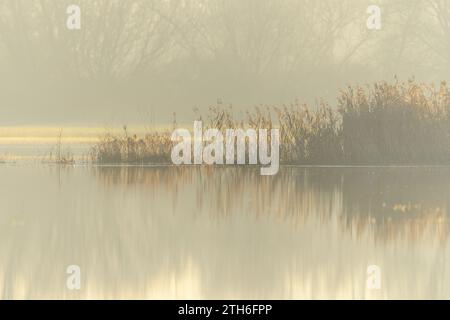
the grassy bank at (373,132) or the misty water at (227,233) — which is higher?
the grassy bank at (373,132)

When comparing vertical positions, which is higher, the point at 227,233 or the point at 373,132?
the point at 373,132

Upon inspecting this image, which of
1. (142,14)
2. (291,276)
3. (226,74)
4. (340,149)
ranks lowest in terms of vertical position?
(291,276)

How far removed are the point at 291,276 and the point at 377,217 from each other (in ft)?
9.91

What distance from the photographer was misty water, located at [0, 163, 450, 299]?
746cm

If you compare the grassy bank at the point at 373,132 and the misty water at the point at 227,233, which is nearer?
the misty water at the point at 227,233

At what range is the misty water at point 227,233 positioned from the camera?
24.5 feet

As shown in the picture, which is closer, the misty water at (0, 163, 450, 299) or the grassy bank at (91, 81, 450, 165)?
the misty water at (0, 163, 450, 299)

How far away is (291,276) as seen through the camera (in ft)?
25.3

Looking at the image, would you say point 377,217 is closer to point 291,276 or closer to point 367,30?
point 291,276

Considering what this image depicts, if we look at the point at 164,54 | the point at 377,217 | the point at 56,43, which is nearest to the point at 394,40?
the point at 164,54

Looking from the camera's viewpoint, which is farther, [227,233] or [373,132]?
[373,132]

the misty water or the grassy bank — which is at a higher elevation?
the grassy bank

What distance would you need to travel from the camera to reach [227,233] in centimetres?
973

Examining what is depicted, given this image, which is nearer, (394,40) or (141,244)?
(141,244)
